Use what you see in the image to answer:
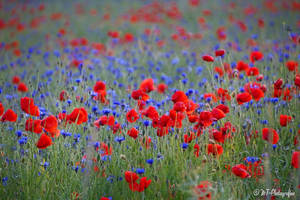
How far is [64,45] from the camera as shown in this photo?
6.98 m

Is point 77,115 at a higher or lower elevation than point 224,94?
higher

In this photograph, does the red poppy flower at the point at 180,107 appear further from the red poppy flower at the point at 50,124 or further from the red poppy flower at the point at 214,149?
the red poppy flower at the point at 50,124

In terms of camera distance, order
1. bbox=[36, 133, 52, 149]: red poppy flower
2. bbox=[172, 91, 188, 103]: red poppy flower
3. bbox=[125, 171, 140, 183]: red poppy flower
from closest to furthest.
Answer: bbox=[125, 171, 140, 183]: red poppy flower < bbox=[36, 133, 52, 149]: red poppy flower < bbox=[172, 91, 188, 103]: red poppy flower

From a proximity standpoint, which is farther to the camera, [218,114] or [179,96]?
[179,96]

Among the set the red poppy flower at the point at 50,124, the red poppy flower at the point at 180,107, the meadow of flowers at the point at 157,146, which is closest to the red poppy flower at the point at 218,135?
the meadow of flowers at the point at 157,146

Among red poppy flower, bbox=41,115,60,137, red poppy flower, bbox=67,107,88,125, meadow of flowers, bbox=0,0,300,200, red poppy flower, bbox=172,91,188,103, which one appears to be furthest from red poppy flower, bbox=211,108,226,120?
red poppy flower, bbox=41,115,60,137

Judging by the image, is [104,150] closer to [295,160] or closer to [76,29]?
[295,160]

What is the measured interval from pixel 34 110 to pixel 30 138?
0.24m

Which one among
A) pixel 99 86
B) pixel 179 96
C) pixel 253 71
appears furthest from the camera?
pixel 253 71

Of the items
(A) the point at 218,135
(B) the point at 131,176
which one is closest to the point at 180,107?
(A) the point at 218,135

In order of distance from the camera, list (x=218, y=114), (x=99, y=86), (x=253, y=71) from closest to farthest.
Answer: (x=218, y=114) < (x=99, y=86) < (x=253, y=71)

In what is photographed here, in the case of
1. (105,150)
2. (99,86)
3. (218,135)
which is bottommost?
(105,150)

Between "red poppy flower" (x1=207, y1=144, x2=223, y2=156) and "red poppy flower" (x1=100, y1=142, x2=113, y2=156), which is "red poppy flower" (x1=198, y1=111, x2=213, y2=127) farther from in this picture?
"red poppy flower" (x1=100, y1=142, x2=113, y2=156)

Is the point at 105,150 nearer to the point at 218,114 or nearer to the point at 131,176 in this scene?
the point at 131,176
